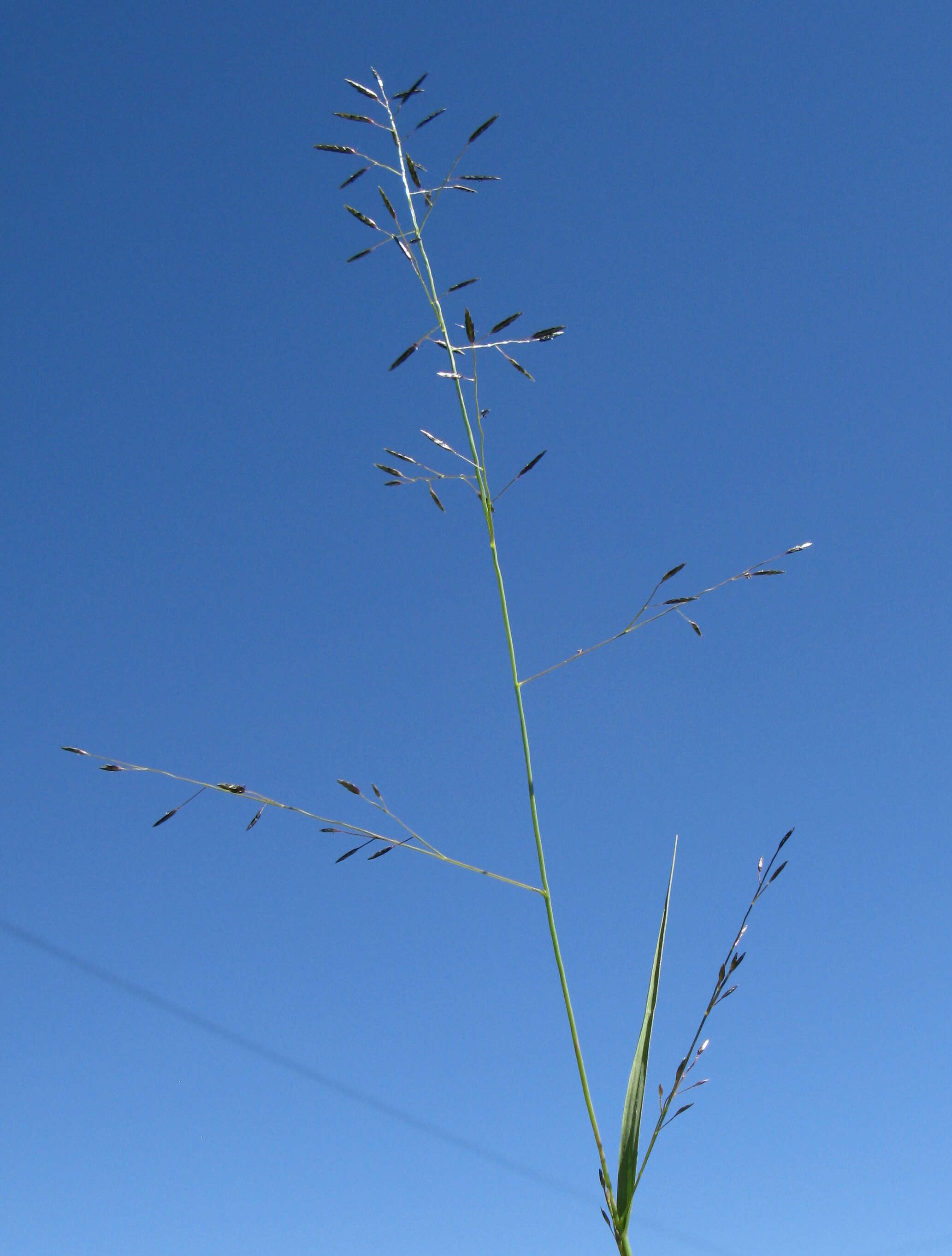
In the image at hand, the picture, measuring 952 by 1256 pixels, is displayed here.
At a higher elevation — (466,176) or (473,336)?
(466,176)

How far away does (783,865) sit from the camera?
95 cm

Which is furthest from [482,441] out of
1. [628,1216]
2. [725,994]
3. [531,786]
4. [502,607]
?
[628,1216]

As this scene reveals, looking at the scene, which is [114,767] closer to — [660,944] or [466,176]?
[660,944]

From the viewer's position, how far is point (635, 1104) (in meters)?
0.96

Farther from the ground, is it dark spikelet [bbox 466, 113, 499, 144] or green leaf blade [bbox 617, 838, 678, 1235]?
dark spikelet [bbox 466, 113, 499, 144]

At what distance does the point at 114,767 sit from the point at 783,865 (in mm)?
693

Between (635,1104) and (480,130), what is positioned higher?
(480,130)

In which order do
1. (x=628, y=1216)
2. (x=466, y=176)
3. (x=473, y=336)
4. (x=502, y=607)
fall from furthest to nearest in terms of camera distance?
1. (x=466, y=176)
2. (x=473, y=336)
3. (x=502, y=607)
4. (x=628, y=1216)

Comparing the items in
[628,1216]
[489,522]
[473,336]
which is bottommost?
[628,1216]

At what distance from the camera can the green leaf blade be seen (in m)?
0.88

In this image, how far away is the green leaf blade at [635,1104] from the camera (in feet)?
2.89

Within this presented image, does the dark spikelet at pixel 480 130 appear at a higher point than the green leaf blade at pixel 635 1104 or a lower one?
higher

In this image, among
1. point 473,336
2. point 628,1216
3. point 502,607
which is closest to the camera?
point 628,1216

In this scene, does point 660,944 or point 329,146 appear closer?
point 660,944
